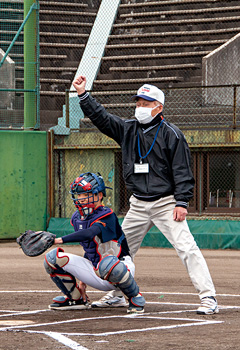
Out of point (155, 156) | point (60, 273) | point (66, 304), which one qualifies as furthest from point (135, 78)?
point (60, 273)

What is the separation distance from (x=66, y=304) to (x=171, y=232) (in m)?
1.28

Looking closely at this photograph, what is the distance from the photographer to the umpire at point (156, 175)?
22.4 ft

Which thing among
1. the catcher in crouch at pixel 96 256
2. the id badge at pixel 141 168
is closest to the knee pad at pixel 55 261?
the catcher in crouch at pixel 96 256

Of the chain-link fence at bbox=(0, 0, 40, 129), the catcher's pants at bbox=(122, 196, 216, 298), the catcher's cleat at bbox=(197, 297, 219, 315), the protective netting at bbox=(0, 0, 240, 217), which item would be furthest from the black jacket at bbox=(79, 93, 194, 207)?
the chain-link fence at bbox=(0, 0, 40, 129)

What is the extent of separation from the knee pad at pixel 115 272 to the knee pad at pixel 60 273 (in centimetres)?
39

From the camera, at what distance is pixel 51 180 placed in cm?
1678

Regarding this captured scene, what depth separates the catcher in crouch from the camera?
6.77 m

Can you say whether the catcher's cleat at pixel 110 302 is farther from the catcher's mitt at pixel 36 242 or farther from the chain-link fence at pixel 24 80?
the chain-link fence at pixel 24 80

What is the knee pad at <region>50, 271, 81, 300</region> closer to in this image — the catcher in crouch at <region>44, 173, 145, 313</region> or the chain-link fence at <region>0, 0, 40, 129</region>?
the catcher in crouch at <region>44, 173, 145, 313</region>

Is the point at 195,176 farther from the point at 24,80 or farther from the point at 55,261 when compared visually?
the point at 55,261

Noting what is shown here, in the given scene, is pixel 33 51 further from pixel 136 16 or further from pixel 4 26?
pixel 136 16

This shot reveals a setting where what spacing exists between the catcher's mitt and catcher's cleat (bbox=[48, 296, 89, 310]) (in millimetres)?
909

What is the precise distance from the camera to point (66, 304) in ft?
23.7

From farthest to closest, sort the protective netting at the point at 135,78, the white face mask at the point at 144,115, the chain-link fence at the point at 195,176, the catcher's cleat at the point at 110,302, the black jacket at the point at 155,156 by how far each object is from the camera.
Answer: the protective netting at the point at 135,78, the chain-link fence at the point at 195,176, the catcher's cleat at the point at 110,302, the white face mask at the point at 144,115, the black jacket at the point at 155,156
